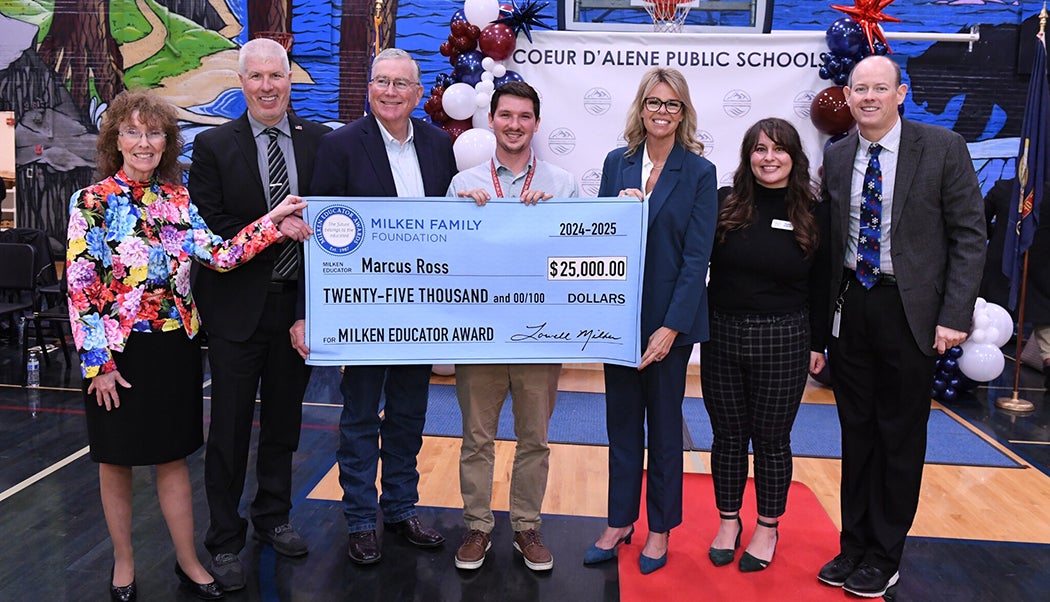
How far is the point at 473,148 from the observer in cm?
548

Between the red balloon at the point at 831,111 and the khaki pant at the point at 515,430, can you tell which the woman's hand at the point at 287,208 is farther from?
the red balloon at the point at 831,111

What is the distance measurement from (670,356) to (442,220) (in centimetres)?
95

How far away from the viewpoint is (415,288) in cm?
278

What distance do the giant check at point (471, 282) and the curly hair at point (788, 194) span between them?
12.9 inches

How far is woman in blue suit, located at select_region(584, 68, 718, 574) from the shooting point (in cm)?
261

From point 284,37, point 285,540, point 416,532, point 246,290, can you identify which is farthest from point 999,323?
point 284,37

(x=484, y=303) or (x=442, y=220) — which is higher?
(x=442, y=220)

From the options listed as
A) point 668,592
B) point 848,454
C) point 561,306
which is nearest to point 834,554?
point 848,454

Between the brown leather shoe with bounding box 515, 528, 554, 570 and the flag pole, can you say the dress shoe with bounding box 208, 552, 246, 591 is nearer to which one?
the brown leather shoe with bounding box 515, 528, 554, 570

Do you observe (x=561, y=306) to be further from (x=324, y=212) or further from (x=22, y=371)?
(x=22, y=371)

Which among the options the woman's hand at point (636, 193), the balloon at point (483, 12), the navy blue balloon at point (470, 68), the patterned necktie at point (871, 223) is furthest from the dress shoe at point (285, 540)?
the balloon at point (483, 12)

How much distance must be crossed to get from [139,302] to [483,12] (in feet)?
14.1

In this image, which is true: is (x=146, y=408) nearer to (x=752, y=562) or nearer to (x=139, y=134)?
(x=139, y=134)

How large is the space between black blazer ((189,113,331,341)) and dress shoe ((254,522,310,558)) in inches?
32.6
